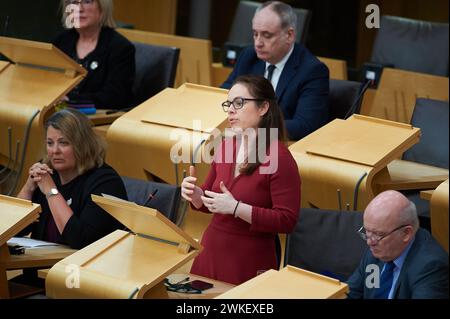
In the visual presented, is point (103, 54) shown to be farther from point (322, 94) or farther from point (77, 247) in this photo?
point (77, 247)

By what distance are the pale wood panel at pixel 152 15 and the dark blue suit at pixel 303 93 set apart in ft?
11.8

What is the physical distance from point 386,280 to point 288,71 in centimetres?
188

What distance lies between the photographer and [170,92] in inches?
195

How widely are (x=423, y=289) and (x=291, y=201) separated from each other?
661 millimetres

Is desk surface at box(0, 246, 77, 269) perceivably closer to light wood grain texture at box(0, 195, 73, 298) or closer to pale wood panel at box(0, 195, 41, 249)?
light wood grain texture at box(0, 195, 73, 298)

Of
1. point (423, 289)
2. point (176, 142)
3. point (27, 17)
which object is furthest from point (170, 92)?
point (423, 289)

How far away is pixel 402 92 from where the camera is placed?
5.62 m

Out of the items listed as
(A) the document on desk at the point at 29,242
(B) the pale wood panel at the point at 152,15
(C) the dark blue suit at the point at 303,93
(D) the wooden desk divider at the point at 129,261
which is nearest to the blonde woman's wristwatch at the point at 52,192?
(A) the document on desk at the point at 29,242

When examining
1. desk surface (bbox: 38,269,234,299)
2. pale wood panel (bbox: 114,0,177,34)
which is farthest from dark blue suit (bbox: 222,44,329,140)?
pale wood panel (bbox: 114,0,177,34)

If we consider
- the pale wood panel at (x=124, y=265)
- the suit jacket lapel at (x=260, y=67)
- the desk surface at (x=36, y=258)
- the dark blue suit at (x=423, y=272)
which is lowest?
the desk surface at (x=36, y=258)

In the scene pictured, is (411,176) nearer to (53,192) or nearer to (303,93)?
(303,93)

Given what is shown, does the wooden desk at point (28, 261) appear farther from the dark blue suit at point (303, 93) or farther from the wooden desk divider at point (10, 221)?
the dark blue suit at point (303, 93)

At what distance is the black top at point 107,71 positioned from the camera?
217 inches

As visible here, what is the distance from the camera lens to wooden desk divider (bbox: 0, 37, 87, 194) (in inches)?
197
